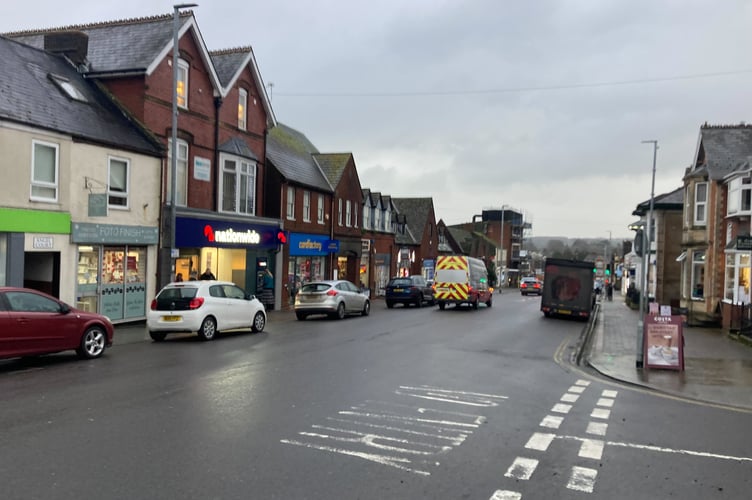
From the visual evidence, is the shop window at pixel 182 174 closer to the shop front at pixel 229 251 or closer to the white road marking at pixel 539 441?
the shop front at pixel 229 251

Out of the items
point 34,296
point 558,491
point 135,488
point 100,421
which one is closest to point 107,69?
point 34,296

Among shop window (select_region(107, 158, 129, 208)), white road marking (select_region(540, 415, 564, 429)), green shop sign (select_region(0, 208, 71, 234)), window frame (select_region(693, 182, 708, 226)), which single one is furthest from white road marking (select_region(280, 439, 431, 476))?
window frame (select_region(693, 182, 708, 226))

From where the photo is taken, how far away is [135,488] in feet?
17.0

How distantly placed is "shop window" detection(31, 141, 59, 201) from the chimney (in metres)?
6.02

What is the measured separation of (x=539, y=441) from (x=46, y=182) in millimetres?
15004

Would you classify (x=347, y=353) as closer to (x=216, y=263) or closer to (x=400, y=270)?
(x=216, y=263)

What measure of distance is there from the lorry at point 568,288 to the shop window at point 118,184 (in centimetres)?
1825

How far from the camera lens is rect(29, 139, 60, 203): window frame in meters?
16.1

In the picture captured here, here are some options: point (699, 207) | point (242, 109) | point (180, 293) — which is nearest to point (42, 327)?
point (180, 293)

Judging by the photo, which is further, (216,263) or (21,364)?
(216,263)

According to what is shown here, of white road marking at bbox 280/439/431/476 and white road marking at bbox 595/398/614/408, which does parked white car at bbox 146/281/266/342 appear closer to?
white road marking at bbox 280/439/431/476

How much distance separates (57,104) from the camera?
17797 mm

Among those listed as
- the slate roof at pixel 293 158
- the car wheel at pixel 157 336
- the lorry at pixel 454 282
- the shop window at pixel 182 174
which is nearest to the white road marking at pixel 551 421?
the car wheel at pixel 157 336

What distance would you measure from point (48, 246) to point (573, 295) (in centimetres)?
2126
